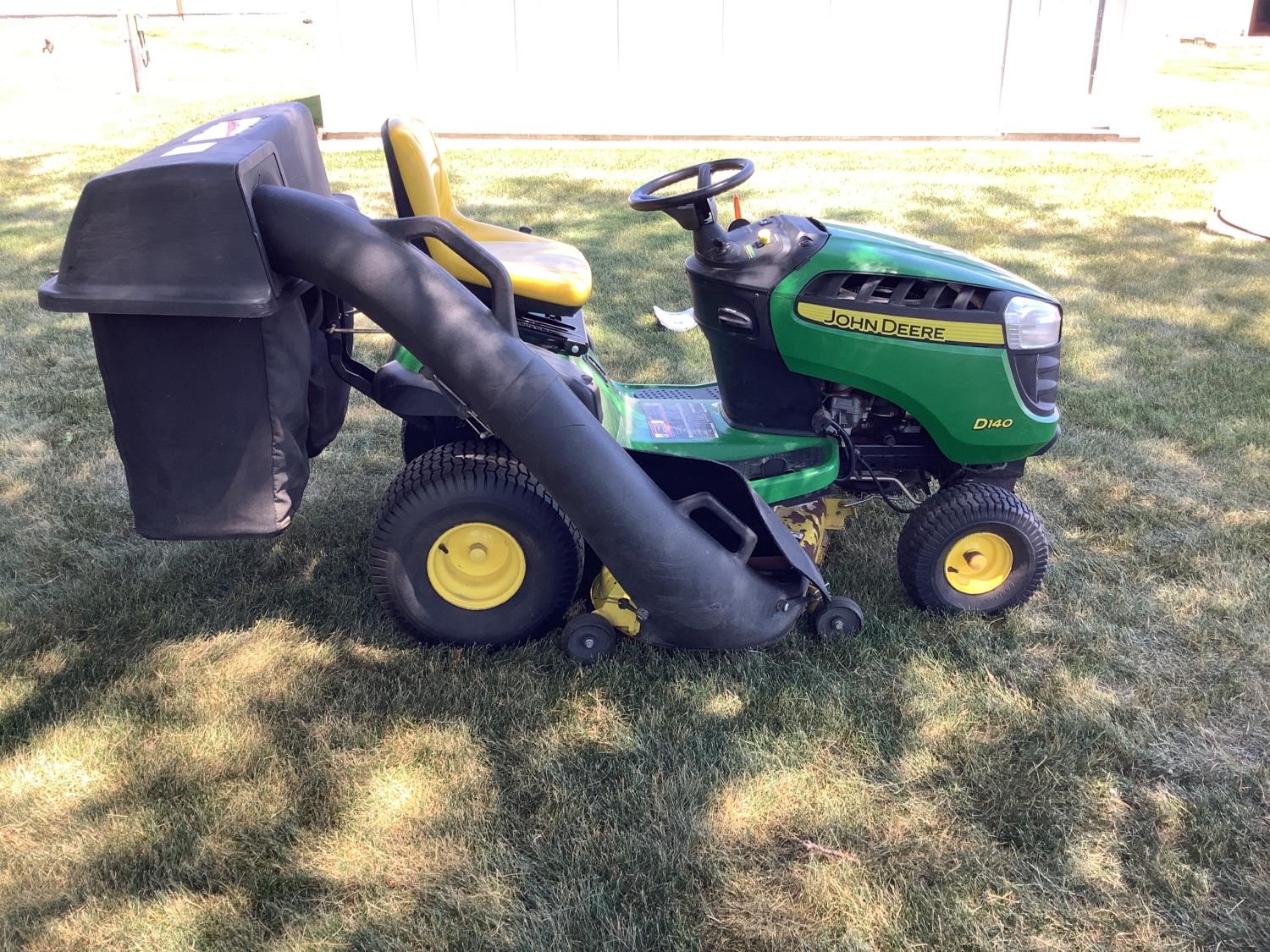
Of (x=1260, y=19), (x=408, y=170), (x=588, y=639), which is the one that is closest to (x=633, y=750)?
(x=588, y=639)

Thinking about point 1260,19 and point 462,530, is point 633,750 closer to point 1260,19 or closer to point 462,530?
point 462,530

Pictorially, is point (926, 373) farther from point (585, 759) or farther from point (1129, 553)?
point (585, 759)

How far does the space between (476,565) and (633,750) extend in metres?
0.61

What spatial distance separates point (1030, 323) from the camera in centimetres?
255

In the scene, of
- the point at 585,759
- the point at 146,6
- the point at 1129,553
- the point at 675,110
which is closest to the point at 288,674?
the point at 585,759

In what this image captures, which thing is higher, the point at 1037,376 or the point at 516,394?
the point at 516,394

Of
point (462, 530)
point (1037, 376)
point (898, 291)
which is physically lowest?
point (462, 530)

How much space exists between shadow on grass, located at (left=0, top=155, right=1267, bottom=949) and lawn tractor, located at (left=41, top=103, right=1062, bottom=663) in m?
0.18

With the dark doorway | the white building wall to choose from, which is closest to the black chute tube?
the white building wall

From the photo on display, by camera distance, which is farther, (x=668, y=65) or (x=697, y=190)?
(x=668, y=65)

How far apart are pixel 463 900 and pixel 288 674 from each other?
0.84m

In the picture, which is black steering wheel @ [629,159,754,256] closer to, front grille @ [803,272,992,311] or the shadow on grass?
front grille @ [803,272,992,311]

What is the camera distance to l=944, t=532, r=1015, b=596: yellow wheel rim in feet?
8.82

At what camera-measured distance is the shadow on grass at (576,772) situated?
5.98 feet
